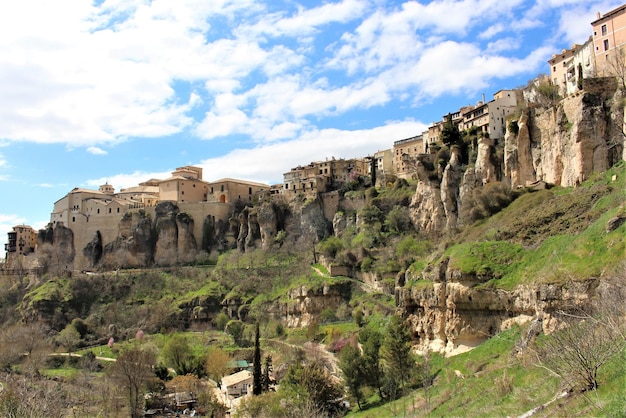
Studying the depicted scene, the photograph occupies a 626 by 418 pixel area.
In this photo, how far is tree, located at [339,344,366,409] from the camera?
102 ft

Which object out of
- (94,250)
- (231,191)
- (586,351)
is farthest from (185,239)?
(586,351)

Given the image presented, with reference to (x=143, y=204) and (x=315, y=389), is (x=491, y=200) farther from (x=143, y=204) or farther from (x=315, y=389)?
(x=143, y=204)

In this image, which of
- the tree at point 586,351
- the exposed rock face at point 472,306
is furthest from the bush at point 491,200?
the tree at point 586,351

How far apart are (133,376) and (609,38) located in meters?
41.8

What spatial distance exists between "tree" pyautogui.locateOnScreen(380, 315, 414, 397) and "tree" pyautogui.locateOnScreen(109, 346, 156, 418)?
17.8m

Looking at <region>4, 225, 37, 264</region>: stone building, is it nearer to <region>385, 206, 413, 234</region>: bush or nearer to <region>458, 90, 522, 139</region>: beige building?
<region>385, 206, 413, 234</region>: bush

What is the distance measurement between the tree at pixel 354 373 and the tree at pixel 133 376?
1525 cm

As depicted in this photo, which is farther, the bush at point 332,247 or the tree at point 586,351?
the bush at point 332,247

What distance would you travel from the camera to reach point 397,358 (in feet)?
97.2

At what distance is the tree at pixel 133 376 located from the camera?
38.4 meters

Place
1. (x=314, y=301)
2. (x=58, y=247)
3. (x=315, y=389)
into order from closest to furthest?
(x=315, y=389), (x=314, y=301), (x=58, y=247)

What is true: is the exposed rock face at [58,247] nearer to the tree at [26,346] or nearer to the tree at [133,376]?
the tree at [26,346]

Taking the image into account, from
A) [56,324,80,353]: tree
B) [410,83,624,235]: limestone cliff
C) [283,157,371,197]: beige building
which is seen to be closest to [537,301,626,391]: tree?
[410,83,624,235]: limestone cliff

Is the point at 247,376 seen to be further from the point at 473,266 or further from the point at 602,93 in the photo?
the point at 602,93
